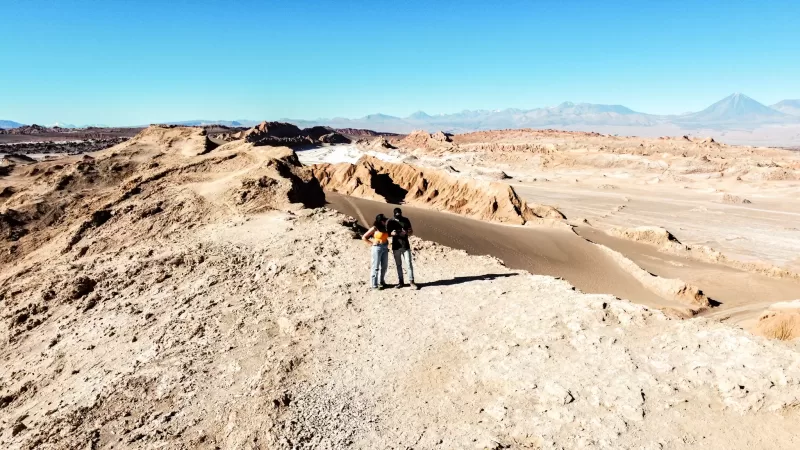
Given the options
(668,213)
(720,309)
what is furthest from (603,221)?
(720,309)

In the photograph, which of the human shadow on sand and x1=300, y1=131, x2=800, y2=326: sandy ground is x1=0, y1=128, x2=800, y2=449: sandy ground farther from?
x1=300, y1=131, x2=800, y2=326: sandy ground

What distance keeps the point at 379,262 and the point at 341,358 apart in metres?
1.91

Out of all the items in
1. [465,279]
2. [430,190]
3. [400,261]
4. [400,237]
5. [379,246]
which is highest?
[400,237]

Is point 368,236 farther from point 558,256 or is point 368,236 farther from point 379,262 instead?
point 558,256

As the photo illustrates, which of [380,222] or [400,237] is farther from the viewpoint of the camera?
[400,237]

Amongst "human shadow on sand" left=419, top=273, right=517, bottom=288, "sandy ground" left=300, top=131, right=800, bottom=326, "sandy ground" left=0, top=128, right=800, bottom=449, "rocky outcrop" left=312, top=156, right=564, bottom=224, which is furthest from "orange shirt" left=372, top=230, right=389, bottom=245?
"rocky outcrop" left=312, top=156, right=564, bottom=224

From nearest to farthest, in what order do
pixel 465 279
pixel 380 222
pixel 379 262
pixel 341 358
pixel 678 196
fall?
pixel 341 358 → pixel 380 222 → pixel 379 262 → pixel 465 279 → pixel 678 196

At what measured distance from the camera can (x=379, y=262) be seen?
7055 millimetres

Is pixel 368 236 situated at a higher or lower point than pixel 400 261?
higher

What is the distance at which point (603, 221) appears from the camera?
25.7 metres

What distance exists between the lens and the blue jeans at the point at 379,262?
694cm

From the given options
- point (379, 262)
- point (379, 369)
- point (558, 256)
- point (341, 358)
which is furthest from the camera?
point (558, 256)

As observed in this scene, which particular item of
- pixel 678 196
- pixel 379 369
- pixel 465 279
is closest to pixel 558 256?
pixel 465 279

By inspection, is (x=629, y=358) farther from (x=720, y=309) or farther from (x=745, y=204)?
(x=745, y=204)
